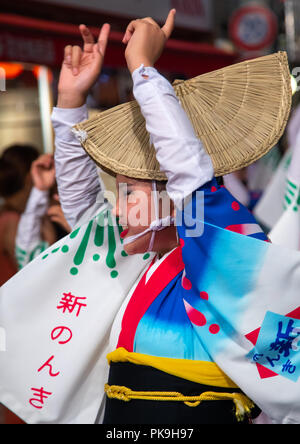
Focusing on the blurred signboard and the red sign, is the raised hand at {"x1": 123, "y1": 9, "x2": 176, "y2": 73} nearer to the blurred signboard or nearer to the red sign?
the blurred signboard

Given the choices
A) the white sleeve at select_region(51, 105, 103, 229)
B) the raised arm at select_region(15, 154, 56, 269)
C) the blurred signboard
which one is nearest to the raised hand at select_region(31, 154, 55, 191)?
the raised arm at select_region(15, 154, 56, 269)

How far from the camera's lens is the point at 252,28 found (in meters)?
9.66

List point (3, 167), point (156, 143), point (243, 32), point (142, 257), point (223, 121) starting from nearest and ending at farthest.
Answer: point (156, 143)
point (223, 121)
point (142, 257)
point (3, 167)
point (243, 32)

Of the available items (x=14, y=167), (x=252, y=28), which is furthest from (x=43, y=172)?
(x=252, y=28)

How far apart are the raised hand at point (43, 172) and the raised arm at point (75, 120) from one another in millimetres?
515

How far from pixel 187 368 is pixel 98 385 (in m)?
0.44

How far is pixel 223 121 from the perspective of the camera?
160 centimetres

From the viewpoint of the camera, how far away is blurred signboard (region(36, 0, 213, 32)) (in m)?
5.52

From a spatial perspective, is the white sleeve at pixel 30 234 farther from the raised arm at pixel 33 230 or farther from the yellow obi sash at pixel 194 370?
the yellow obi sash at pixel 194 370

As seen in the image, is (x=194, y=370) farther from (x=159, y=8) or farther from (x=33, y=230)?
(x=159, y=8)

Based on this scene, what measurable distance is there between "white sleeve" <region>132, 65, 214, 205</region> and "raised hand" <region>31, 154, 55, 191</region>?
3.50ft

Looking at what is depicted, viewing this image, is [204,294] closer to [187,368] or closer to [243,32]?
[187,368]

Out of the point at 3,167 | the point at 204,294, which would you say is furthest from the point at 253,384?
the point at 3,167

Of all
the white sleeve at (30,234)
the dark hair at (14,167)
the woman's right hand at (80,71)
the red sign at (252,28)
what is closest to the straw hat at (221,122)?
the woman's right hand at (80,71)
